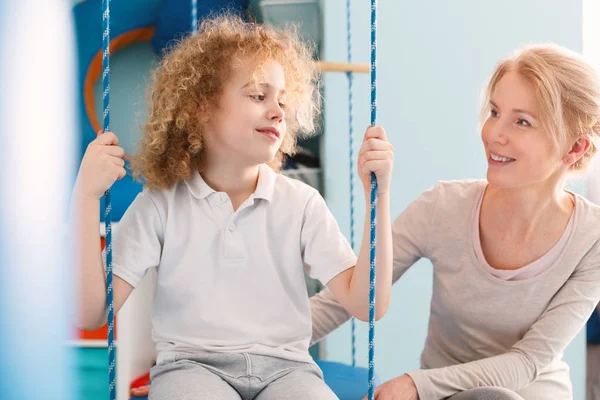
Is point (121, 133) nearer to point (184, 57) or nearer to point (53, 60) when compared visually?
point (53, 60)

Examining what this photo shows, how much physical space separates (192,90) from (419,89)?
148cm

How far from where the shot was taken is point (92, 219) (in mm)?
1054

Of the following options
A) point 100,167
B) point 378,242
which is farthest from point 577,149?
point 100,167

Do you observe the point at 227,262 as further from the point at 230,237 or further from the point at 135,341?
the point at 135,341

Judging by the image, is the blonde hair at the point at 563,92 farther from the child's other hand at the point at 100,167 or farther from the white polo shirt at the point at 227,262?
the child's other hand at the point at 100,167

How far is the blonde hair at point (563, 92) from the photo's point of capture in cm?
130

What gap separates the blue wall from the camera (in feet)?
8.30

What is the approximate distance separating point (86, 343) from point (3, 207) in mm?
1318

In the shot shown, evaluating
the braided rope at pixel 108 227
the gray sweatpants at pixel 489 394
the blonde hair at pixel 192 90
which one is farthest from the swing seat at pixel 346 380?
the blonde hair at pixel 192 90

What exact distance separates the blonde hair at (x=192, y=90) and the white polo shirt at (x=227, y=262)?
5cm

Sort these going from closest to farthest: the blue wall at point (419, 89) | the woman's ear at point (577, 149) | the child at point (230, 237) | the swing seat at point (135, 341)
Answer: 1. the child at point (230, 237)
2. the woman's ear at point (577, 149)
3. the swing seat at point (135, 341)
4. the blue wall at point (419, 89)

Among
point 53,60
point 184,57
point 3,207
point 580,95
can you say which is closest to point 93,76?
point 53,60

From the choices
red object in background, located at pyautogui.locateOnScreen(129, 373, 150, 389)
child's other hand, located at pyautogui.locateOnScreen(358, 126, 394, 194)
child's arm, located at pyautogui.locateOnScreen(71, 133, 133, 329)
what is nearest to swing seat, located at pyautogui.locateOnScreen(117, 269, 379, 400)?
red object in background, located at pyautogui.locateOnScreen(129, 373, 150, 389)

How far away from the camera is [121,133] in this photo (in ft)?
8.68
